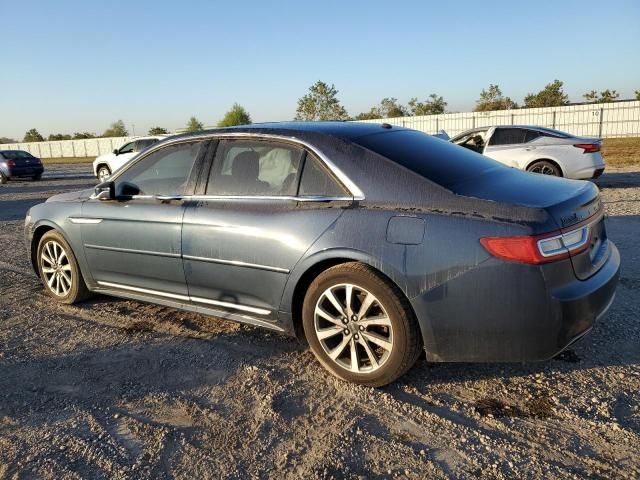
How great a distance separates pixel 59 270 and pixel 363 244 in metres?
3.31

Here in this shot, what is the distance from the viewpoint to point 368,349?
3.05 metres

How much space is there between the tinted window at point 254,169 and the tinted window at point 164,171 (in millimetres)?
291

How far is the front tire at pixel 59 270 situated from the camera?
15.4 feet

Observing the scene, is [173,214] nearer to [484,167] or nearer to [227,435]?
[227,435]

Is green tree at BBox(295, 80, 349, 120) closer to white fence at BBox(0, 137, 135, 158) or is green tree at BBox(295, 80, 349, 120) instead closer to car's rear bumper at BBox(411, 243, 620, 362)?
white fence at BBox(0, 137, 135, 158)

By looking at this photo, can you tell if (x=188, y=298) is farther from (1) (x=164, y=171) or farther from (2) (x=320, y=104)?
(2) (x=320, y=104)

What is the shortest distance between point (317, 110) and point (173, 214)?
54761 mm

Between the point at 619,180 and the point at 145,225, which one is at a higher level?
the point at 145,225

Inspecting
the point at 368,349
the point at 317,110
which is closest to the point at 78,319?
the point at 368,349

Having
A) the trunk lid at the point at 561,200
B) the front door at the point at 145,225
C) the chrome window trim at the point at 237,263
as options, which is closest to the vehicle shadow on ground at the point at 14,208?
the front door at the point at 145,225

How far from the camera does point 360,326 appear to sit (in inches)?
120

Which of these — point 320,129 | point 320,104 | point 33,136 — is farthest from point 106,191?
point 33,136

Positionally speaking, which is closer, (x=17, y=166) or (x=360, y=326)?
(x=360, y=326)

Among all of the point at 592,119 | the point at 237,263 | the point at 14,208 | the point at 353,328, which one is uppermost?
the point at 592,119
